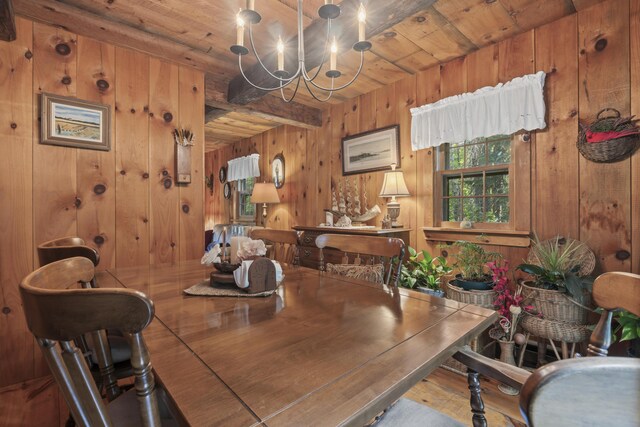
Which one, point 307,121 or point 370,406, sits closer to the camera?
point 370,406

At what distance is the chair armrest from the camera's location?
713 millimetres

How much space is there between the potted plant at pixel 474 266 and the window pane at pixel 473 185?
2.05 feet

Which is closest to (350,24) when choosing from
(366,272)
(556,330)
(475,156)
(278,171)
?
(366,272)

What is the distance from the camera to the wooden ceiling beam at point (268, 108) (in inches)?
117

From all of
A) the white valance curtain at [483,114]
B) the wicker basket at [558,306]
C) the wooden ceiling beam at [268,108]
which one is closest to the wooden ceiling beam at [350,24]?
the wooden ceiling beam at [268,108]

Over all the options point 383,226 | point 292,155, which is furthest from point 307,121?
point 383,226

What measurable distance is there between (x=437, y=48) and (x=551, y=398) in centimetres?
274

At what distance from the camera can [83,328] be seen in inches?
18.9

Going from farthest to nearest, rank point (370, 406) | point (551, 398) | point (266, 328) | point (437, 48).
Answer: point (437, 48) < point (266, 328) < point (370, 406) < point (551, 398)

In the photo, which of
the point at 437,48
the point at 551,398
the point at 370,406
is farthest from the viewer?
the point at 437,48

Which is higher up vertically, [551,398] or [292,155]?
[292,155]

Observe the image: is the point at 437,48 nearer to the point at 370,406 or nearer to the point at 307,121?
the point at 307,121

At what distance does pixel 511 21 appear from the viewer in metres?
2.18

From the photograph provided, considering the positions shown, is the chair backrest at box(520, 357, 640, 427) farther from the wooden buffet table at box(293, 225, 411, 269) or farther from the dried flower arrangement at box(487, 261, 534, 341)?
the wooden buffet table at box(293, 225, 411, 269)
